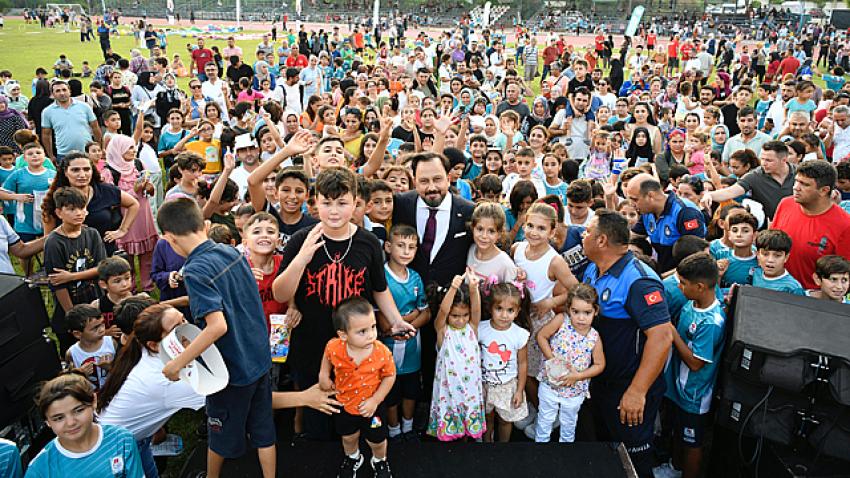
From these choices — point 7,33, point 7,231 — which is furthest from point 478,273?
point 7,33

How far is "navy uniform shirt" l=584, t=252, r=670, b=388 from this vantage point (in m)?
3.47

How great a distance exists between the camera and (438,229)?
4230mm

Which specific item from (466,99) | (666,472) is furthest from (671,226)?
(466,99)

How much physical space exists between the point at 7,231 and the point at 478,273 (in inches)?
165

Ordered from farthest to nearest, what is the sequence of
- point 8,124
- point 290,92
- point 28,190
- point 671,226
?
point 290,92
point 8,124
point 28,190
point 671,226

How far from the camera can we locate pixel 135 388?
131 inches

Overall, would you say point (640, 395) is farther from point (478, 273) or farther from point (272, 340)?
point (272, 340)

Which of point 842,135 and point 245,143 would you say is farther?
point 842,135

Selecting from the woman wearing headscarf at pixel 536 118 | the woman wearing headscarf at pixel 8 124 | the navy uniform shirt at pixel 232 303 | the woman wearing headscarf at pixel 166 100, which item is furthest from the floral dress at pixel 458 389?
the woman wearing headscarf at pixel 166 100

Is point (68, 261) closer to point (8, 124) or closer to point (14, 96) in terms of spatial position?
point (8, 124)

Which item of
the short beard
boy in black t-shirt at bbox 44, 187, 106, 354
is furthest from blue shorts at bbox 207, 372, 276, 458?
boy in black t-shirt at bbox 44, 187, 106, 354

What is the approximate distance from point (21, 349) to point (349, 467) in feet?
6.97

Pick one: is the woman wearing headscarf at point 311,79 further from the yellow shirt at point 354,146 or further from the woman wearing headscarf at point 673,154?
the woman wearing headscarf at point 673,154

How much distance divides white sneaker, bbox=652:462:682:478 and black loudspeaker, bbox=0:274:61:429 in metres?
4.14
